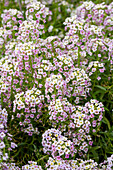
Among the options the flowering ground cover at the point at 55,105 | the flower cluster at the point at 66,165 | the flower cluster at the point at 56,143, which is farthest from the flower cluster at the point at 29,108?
the flower cluster at the point at 66,165

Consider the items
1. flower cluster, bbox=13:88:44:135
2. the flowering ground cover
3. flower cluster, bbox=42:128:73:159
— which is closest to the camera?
flower cluster, bbox=42:128:73:159

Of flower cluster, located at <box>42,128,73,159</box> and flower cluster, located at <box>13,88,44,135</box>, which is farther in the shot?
flower cluster, located at <box>13,88,44,135</box>

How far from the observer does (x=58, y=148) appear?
299 centimetres

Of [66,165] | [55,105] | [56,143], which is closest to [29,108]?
[55,105]

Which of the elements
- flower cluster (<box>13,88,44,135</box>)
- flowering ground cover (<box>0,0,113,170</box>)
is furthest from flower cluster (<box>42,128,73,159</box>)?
flower cluster (<box>13,88,44,135</box>)

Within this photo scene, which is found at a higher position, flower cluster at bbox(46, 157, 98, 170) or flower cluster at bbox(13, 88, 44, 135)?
flower cluster at bbox(13, 88, 44, 135)

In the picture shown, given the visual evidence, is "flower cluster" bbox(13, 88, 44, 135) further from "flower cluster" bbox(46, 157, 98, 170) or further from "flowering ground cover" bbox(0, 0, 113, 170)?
"flower cluster" bbox(46, 157, 98, 170)

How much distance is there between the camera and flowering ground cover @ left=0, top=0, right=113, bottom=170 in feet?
10.9

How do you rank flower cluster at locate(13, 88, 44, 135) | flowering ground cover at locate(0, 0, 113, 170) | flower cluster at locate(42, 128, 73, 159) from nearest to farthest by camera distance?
1. flower cluster at locate(42, 128, 73, 159)
2. flowering ground cover at locate(0, 0, 113, 170)
3. flower cluster at locate(13, 88, 44, 135)

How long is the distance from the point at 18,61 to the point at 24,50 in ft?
1.04

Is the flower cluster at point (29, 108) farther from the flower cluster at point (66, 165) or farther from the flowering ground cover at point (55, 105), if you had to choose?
the flower cluster at point (66, 165)

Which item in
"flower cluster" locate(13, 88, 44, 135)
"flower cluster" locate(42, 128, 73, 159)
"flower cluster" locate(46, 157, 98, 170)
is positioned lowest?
"flower cluster" locate(46, 157, 98, 170)

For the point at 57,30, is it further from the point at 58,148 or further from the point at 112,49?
the point at 58,148

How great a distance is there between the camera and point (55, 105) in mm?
3365
